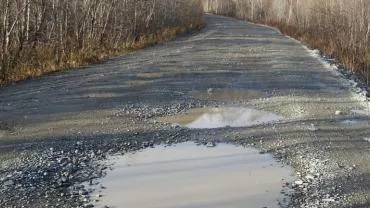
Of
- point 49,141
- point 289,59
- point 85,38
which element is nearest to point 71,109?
point 49,141

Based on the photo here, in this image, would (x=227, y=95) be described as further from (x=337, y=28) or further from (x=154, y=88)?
(x=337, y=28)

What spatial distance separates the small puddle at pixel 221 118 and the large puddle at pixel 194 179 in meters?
1.09

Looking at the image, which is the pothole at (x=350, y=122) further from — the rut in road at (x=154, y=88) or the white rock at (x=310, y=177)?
the white rock at (x=310, y=177)

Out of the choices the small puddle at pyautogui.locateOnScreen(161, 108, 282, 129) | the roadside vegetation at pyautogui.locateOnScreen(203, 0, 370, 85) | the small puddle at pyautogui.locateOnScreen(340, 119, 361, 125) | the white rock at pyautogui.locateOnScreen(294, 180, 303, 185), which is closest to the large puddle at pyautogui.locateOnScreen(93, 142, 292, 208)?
the white rock at pyautogui.locateOnScreen(294, 180, 303, 185)

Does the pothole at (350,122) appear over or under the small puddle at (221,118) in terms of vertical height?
under

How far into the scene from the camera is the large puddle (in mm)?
4855

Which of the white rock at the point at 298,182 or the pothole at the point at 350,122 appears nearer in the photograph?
the white rock at the point at 298,182

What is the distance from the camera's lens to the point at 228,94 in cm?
1012

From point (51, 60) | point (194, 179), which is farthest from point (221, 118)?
point (51, 60)

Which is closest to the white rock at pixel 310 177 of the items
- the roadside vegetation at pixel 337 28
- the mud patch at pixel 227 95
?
the mud patch at pixel 227 95

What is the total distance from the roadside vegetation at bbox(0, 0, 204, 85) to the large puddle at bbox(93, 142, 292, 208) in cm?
537

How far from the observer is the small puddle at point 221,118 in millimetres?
7703

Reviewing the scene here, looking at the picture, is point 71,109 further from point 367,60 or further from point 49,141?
point 367,60

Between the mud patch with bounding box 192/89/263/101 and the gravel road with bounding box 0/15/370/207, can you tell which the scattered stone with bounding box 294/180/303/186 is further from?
the mud patch with bounding box 192/89/263/101
